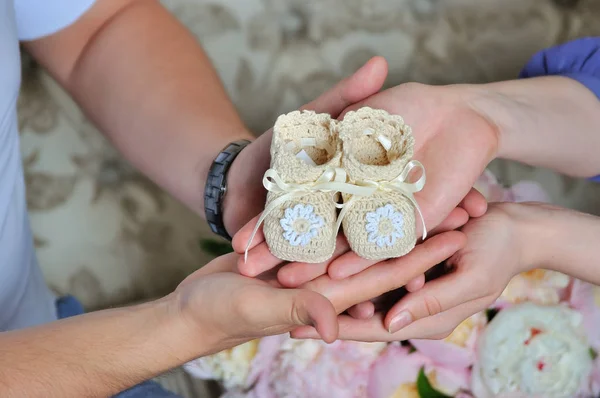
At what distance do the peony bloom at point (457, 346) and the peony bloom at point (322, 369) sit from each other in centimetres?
6

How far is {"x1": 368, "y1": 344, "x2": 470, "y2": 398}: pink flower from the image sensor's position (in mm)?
845

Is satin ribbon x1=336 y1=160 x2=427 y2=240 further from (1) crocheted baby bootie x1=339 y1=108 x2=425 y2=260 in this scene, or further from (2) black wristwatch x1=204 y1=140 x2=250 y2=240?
(2) black wristwatch x1=204 y1=140 x2=250 y2=240

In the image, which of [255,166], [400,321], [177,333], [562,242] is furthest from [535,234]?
[177,333]

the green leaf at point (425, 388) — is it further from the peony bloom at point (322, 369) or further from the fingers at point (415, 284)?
the fingers at point (415, 284)

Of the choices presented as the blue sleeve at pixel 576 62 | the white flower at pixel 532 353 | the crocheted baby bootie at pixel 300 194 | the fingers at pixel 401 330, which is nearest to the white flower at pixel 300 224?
the crocheted baby bootie at pixel 300 194

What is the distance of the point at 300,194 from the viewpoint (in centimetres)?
68

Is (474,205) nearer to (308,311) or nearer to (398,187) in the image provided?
(398,187)

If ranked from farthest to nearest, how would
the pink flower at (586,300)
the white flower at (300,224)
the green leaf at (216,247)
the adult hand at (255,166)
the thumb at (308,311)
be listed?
the green leaf at (216,247) → the pink flower at (586,300) → the adult hand at (255,166) → the white flower at (300,224) → the thumb at (308,311)

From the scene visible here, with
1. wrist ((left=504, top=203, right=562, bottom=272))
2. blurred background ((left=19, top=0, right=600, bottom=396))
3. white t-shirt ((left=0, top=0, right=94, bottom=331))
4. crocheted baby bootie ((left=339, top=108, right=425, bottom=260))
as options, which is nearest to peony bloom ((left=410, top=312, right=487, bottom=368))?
wrist ((left=504, top=203, right=562, bottom=272))

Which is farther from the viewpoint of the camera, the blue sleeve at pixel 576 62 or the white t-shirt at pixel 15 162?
the blue sleeve at pixel 576 62

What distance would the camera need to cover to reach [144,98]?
2.83 ft

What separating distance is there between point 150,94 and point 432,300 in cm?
47

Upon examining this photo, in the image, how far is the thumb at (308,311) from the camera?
542 millimetres

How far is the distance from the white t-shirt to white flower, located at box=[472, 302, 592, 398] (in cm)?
64
